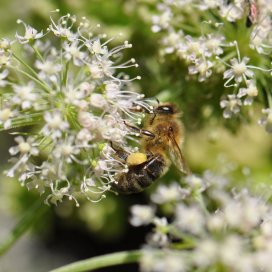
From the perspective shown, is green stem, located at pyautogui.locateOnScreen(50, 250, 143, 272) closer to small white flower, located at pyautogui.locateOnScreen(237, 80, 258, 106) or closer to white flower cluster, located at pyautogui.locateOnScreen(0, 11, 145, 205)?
white flower cluster, located at pyautogui.locateOnScreen(0, 11, 145, 205)

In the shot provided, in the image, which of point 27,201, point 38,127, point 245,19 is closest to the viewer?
point 245,19

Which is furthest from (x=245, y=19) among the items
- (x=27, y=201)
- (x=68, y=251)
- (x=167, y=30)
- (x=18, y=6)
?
(x=68, y=251)

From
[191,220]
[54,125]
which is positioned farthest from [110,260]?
[54,125]

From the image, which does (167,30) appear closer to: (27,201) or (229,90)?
(229,90)

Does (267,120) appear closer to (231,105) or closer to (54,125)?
(231,105)

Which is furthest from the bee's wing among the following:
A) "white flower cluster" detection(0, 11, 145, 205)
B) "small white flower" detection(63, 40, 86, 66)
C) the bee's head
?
"small white flower" detection(63, 40, 86, 66)

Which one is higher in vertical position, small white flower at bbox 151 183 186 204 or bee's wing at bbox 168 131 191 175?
small white flower at bbox 151 183 186 204

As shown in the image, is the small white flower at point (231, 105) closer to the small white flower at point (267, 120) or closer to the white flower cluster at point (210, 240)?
the small white flower at point (267, 120)

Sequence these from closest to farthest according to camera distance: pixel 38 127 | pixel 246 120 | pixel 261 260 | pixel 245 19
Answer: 1. pixel 261 260
2. pixel 245 19
3. pixel 246 120
4. pixel 38 127

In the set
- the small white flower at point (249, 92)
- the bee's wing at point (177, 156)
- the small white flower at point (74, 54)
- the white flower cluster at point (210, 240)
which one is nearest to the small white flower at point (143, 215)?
the white flower cluster at point (210, 240)
